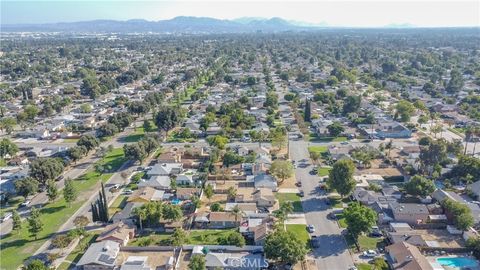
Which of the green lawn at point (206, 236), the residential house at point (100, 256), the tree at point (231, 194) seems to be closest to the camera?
the residential house at point (100, 256)

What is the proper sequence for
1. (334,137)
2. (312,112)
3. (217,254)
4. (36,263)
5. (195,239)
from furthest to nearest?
(312,112), (334,137), (195,239), (217,254), (36,263)

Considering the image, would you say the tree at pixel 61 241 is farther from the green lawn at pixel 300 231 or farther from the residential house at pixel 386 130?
the residential house at pixel 386 130

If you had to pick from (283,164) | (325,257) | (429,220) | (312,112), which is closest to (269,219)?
(325,257)

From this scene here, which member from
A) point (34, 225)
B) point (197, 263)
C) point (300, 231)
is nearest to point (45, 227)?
point (34, 225)

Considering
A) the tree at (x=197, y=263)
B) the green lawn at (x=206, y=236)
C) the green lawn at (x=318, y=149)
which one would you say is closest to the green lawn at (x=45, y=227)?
the green lawn at (x=206, y=236)

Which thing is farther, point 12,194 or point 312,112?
point 312,112

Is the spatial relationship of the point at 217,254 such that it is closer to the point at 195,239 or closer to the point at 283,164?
the point at 195,239
